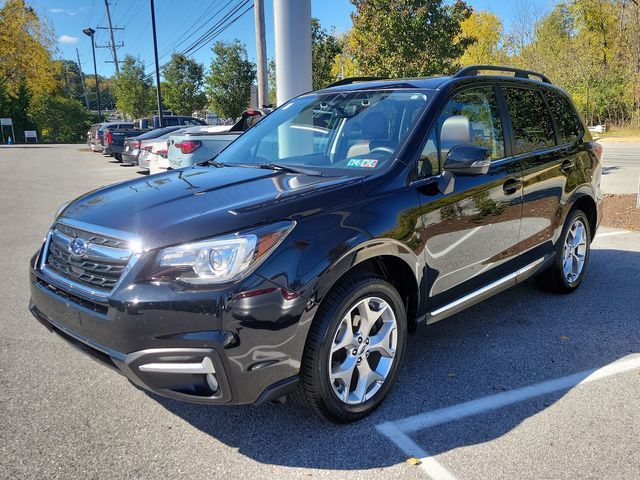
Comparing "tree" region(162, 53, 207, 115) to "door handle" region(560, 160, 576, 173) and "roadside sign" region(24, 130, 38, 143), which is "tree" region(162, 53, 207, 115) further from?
"door handle" region(560, 160, 576, 173)

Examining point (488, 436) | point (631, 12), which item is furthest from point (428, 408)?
point (631, 12)

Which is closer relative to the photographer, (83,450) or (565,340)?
(83,450)

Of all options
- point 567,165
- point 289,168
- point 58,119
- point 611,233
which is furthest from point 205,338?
point 58,119

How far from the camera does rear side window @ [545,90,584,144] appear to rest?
480 cm

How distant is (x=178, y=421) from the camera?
3004 millimetres

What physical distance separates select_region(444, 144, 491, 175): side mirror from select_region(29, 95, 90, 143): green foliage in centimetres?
5186

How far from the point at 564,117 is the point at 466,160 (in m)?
2.25

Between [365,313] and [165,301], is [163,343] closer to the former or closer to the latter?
[165,301]

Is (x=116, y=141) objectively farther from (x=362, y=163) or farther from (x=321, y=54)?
(x=362, y=163)

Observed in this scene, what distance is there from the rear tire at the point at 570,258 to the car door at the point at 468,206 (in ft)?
3.14

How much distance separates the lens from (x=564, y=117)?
495cm

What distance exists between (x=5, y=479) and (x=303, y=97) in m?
3.37

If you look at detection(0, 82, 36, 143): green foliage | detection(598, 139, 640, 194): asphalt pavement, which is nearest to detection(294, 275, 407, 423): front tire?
detection(598, 139, 640, 194): asphalt pavement

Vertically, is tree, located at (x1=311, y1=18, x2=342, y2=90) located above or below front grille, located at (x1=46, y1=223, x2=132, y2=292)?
above
